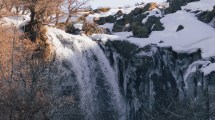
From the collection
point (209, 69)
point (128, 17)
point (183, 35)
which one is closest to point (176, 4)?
point (128, 17)

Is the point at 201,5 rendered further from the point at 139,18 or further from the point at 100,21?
the point at 100,21

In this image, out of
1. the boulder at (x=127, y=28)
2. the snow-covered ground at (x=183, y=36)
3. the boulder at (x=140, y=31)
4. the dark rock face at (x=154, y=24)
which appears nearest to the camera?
the snow-covered ground at (x=183, y=36)

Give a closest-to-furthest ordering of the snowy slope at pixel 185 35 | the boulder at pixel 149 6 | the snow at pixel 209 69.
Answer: the snow at pixel 209 69 → the snowy slope at pixel 185 35 → the boulder at pixel 149 6

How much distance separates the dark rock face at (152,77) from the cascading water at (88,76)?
0.50m

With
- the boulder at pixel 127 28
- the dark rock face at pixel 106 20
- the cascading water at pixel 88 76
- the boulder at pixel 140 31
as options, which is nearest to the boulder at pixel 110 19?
the dark rock face at pixel 106 20

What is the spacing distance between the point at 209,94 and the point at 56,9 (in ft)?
31.5

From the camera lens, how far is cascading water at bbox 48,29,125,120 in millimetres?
21109

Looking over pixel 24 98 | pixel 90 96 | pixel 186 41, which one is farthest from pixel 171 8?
pixel 24 98

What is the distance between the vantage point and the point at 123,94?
22.9 meters

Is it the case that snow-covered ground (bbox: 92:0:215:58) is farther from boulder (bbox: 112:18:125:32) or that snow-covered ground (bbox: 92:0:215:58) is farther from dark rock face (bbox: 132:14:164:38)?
boulder (bbox: 112:18:125:32)

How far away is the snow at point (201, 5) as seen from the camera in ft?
84.6

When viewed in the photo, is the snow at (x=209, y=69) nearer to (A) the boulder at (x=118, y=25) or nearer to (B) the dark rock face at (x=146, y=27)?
(B) the dark rock face at (x=146, y=27)

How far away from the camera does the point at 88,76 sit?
72.2ft

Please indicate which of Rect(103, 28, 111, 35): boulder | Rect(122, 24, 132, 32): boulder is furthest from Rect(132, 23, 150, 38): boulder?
Rect(103, 28, 111, 35): boulder
